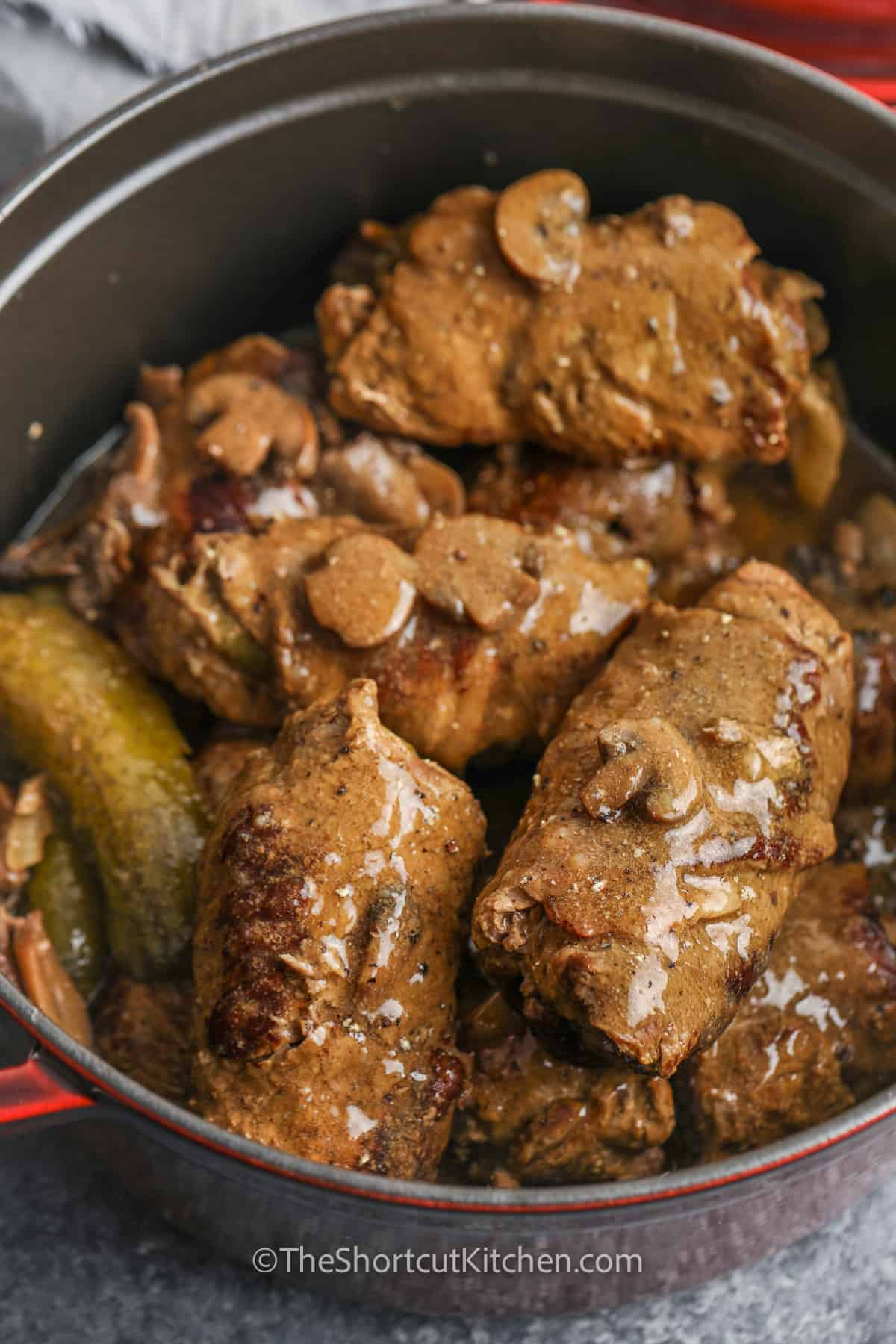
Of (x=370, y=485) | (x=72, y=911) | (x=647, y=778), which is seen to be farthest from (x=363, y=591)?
(x=72, y=911)

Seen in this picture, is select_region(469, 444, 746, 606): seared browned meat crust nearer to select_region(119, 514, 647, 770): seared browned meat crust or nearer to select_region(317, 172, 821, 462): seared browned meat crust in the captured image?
select_region(317, 172, 821, 462): seared browned meat crust

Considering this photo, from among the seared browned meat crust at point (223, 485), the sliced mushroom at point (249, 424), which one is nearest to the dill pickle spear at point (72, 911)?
the seared browned meat crust at point (223, 485)

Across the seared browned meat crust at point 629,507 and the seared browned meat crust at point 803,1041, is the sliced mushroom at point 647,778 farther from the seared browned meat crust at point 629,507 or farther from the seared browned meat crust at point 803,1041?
the seared browned meat crust at point 629,507

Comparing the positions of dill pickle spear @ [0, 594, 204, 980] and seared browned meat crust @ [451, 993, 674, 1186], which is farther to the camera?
dill pickle spear @ [0, 594, 204, 980]

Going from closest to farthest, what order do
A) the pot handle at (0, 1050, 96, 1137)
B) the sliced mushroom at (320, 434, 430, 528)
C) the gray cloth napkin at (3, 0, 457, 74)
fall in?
the pot handle at (0, 1050, 96, 1137)
the sliced mushroom at (320, 434, 430, 528)
the gray cloth napkin at (3, 0, 457, 74)

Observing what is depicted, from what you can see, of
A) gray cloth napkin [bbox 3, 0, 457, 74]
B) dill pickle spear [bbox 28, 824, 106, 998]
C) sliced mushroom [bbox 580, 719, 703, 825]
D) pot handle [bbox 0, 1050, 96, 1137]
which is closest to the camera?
pot handle [bbox 0, 1050, 96, 1137]

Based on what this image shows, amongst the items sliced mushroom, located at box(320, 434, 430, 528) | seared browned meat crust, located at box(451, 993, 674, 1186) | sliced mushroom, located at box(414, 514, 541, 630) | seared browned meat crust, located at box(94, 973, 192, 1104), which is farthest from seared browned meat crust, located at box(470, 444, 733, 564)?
seared browned meat crust, located at box(94, 973, 192, 1104)
